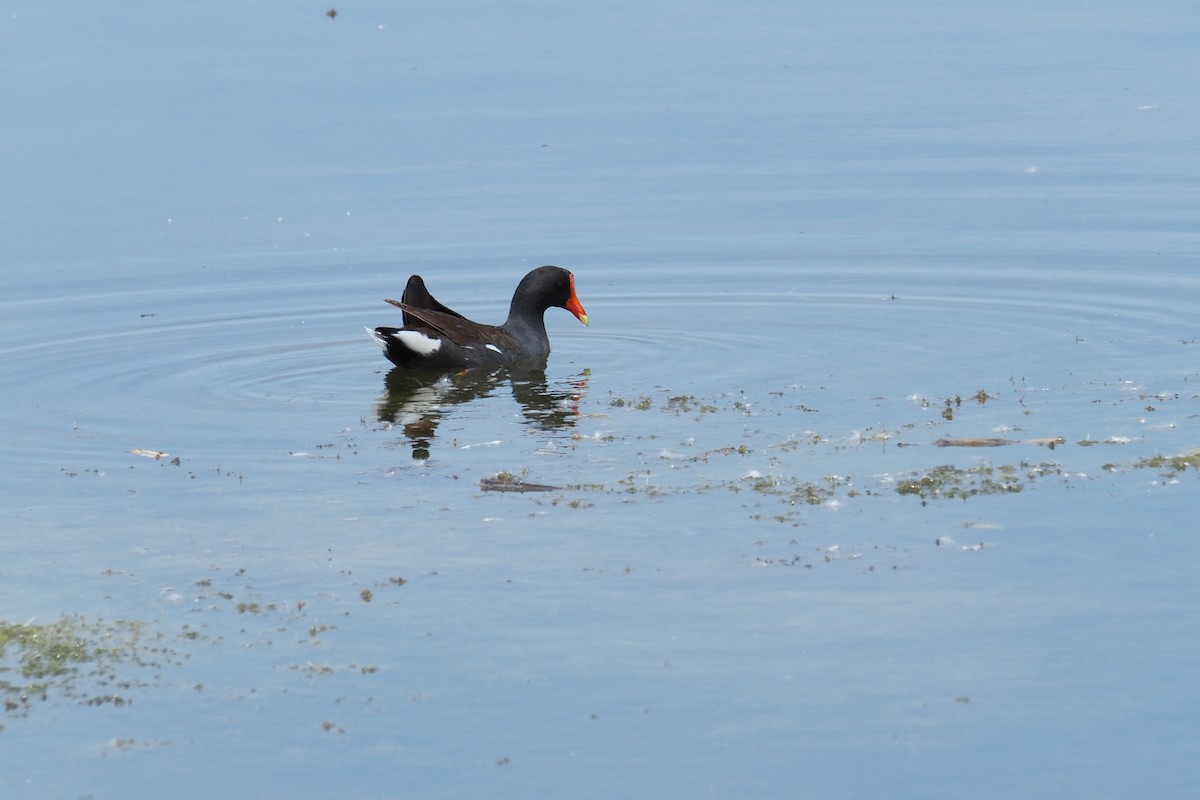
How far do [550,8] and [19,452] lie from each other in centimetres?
2560

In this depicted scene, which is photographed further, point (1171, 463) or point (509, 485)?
point (509, 485)

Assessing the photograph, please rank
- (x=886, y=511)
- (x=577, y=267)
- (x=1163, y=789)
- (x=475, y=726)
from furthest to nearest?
(x=577, y=267) → (x=886, y=511) → (x=475, y=726) → (x=1163, y=789)

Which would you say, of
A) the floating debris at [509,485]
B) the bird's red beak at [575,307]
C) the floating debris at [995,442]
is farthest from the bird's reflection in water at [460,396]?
the floating debris at [995,442]

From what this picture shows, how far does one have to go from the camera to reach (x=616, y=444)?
1180 cm

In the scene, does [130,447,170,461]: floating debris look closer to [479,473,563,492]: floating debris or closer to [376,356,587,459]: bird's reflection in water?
[376,356,587,459]: bird's reflection in water

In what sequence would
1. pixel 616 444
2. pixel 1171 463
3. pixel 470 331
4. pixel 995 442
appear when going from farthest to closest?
pixel 470 331 → pixel 616 444 → pixel 995 442 → pixel 1171 463

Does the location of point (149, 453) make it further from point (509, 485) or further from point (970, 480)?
point (970, 480)

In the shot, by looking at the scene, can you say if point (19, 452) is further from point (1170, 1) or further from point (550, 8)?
point (1170, 1)

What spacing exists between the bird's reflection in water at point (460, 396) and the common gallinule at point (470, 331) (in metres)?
0.12

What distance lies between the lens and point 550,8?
3641cm

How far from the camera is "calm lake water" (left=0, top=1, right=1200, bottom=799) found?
7.35 meters

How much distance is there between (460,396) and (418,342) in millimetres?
939

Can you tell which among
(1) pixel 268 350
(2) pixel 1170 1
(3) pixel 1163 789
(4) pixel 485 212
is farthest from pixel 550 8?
(3) pixel 1163 789

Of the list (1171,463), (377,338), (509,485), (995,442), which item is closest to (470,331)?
(377,338)
